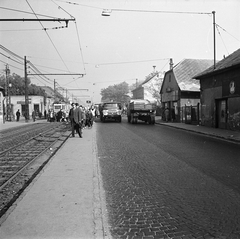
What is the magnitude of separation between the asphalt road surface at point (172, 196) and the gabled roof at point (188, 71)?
74.8 feet

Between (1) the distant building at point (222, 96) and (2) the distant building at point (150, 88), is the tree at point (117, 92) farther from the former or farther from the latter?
(1) the distant building at point (222, 96)

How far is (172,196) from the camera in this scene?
4746 mm

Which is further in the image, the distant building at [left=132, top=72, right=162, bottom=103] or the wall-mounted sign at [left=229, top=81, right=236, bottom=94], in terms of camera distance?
the distant building at [left=132, top=72, right=162, bottom=103]

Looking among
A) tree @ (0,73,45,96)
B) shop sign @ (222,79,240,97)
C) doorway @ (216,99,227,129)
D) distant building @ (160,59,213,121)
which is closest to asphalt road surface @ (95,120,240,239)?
shop sign @ (222,79,240,97)

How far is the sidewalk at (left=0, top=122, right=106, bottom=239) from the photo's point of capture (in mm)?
3262

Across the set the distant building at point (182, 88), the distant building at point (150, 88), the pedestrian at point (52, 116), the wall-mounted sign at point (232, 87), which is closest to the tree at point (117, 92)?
the distant building at point (150, 88)

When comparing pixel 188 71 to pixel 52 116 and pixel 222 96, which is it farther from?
pixel 52 116

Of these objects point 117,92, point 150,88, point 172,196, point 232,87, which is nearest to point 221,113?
point 232,87

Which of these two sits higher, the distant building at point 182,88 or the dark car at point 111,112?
the distant building at point 182,88

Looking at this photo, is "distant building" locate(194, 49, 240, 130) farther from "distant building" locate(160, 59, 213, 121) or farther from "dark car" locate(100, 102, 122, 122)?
"dark car" locate(100, 102, 122, 122)

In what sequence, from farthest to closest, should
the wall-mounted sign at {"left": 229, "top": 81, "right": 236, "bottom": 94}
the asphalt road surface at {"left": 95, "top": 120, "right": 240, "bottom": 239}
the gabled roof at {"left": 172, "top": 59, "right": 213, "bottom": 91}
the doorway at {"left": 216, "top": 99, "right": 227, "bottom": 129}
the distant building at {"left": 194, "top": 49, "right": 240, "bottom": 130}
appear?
1. the gabled roof at {"left": 172, "top": 59, "right": 213, "bottom": 91}
2. the doorway at {"left": 216, "top": 99, "right": 227, "bottom": 129}
3. the wall-mounted sign at {"left": 229, "top": 81, "right": 236, "bottom": 94}
4. the distant building at {"left": 194, "top": 49, "right": 240, "bottom": 130}
5. the asphalt road surface at {"left": 95, "top": 120, "right": 240, "bottom": 239}

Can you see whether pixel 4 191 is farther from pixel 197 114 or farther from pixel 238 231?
pixel 197 114

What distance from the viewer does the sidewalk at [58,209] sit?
3.26m

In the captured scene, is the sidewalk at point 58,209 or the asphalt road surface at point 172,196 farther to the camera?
the asphalt road surface at point 172,196
